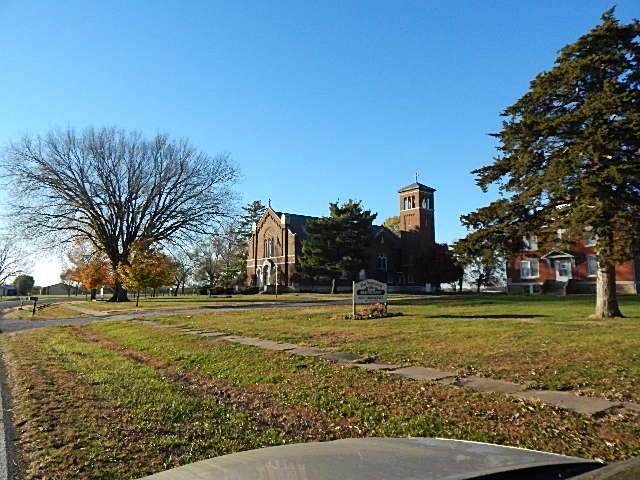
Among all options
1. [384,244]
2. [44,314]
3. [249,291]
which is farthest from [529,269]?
[44,314]

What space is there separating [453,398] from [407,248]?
65.2 meters

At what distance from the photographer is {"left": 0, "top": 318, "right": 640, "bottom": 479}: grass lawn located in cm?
495

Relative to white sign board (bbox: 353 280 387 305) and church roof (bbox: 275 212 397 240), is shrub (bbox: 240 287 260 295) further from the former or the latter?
white sign board (bbox: 353 280 387 305)

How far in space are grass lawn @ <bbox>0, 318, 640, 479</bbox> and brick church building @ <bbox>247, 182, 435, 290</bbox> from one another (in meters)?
55.6

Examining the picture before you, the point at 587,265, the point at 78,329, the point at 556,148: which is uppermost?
the point at 556,148

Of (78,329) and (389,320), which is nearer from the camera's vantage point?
(389,320)

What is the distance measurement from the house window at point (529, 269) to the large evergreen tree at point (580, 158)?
33.8 meters

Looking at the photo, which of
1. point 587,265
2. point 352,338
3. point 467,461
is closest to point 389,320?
point 352,338

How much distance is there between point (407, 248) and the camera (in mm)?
71000

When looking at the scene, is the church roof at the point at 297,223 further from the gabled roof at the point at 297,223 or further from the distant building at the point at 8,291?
the distant building at the point at 8,291

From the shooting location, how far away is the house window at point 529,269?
49000 millimetres

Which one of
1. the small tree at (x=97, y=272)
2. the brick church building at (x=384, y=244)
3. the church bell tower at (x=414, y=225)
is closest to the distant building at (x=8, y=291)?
the brick church building at (x=384, y=244)

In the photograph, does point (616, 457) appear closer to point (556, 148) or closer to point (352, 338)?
point (352, 338)

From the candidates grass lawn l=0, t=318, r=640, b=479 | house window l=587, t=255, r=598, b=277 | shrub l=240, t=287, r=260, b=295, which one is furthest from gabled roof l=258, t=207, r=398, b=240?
grass lawn l=0, t=318, r=640, b=479
